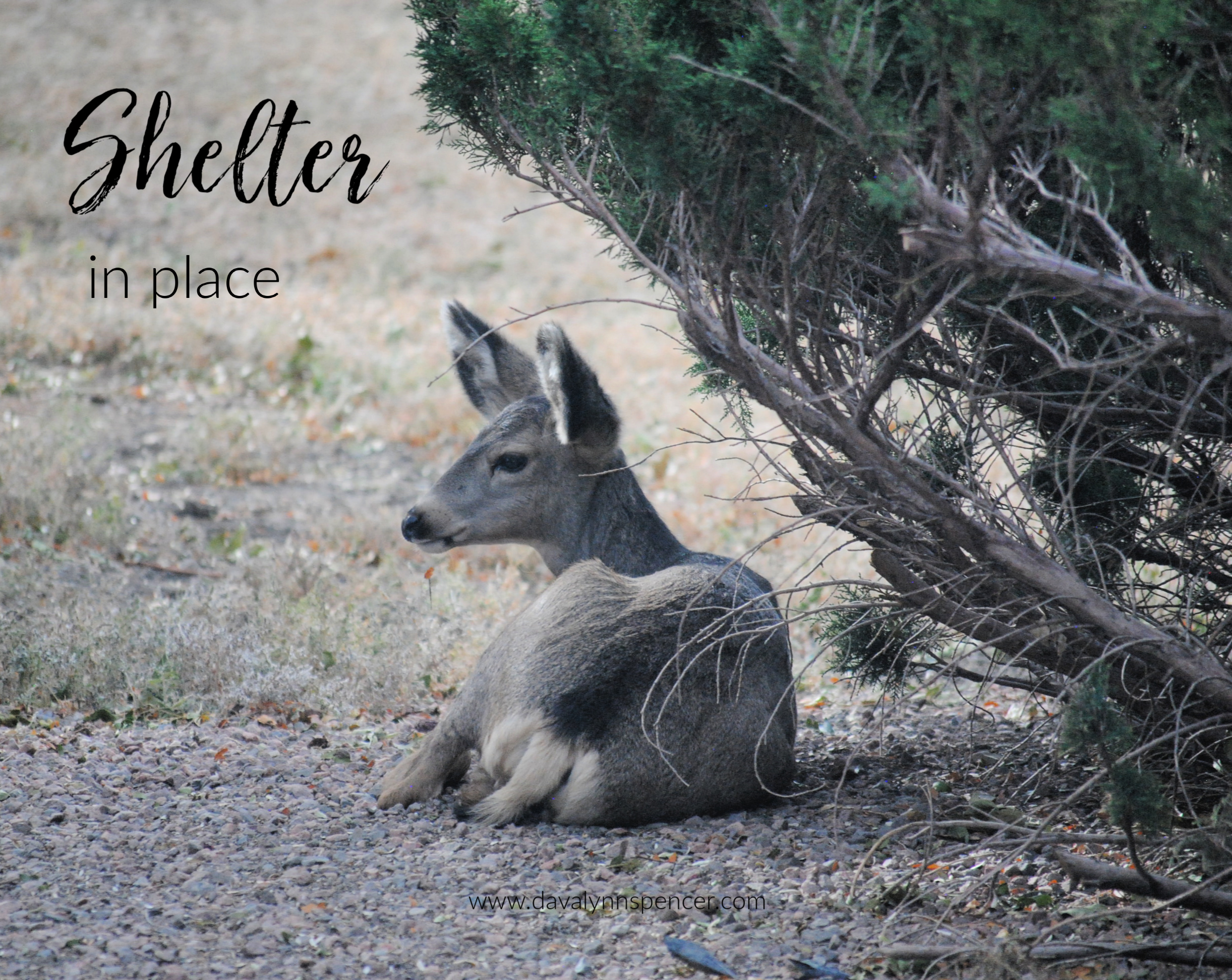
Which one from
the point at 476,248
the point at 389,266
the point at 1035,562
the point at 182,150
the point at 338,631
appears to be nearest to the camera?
the point at 1035,562

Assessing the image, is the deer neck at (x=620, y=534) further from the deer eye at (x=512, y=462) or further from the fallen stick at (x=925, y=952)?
the fallen stick at (x=925, y=952)

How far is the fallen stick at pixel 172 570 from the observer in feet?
24.5

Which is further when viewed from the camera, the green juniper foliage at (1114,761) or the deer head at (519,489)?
the deer head at (519,489)

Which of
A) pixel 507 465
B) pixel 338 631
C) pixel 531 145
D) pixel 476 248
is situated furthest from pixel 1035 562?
pixel 476 248

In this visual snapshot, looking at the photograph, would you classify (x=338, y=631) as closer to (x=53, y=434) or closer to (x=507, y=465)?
(x=507, y=465)

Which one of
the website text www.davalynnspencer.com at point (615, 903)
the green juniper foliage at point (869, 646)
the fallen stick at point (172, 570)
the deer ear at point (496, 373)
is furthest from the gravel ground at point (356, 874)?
the fallen stick at point (172, 570)

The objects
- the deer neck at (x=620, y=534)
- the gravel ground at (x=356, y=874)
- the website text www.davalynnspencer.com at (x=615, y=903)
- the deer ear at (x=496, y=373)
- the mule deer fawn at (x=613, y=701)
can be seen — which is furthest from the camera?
the deer ear at (x=496, y=373)

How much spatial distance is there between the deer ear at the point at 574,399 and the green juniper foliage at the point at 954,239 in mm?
566

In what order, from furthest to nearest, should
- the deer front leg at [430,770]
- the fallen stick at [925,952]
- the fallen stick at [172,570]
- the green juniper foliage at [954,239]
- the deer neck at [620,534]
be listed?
the fallen stick at [172,570], the deer neck at [620,534], the deer front leg at [430,770], the fallen stick at [925,952], the green juniper foliage at [954,239]

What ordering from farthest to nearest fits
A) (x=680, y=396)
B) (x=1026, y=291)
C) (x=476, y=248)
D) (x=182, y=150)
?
(x=182, y=150)
(x=476, y=248)
(x=680, y=396)
(x=1026, y=291)

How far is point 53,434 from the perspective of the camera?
9234mm

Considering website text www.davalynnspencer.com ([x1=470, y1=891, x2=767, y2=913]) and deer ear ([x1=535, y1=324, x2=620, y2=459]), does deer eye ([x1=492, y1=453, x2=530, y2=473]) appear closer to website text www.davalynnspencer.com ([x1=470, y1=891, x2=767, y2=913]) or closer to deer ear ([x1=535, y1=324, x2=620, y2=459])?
deer ear ([x1=535, y1=324, x2=620, y2=459])

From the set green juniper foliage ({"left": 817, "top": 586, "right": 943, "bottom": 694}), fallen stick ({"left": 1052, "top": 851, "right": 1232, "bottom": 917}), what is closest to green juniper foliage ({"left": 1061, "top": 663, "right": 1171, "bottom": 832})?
fallen stick ({"left": 1052, "top": 851, "right": 1232, "bottom": 917})

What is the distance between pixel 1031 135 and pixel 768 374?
3.31 feet
